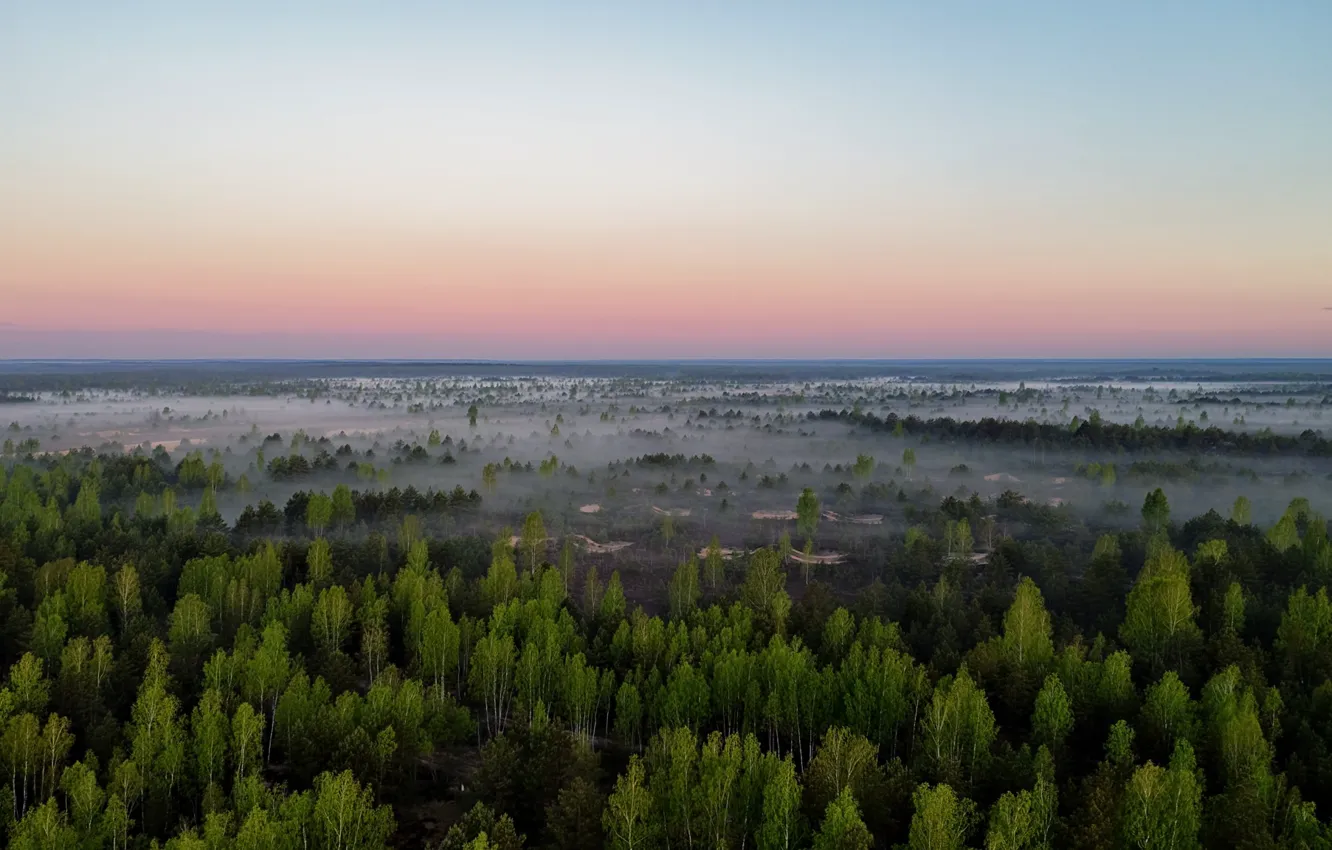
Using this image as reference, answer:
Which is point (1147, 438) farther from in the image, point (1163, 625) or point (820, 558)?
point (1163, 625)

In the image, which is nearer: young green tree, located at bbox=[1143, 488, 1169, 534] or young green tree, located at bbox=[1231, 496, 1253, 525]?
young green tree, located at bbox=[1143, 488, 1169, 534]

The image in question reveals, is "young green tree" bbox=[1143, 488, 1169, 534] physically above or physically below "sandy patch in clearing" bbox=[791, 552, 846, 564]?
above

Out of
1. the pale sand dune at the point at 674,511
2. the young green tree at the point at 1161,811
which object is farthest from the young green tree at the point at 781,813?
the pale sand dune at the point at 674,511

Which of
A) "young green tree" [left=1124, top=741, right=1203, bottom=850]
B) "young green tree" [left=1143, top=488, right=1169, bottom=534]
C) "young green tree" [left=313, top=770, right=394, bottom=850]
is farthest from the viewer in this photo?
"young green tree" [left=1143, top=488, right=1169, bottom=534]

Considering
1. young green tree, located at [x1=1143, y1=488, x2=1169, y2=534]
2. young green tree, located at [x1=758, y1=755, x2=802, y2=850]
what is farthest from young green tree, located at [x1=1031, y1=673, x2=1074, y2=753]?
young green tree, located at [x1=1143, y1=488, x2=1169, y2=534]

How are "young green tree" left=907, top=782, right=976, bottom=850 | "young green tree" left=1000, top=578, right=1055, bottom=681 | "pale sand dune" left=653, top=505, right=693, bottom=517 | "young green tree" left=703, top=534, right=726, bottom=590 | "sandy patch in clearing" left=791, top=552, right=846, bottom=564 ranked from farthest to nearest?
"pale sand dune" left=653, top=505, right=693, bottom=517 → "sandy patch in clearing" left=791, top=552, right=846, bottom=564 → "young green tree" left=703, top=534, right=726, bottom=590 → "young green tree" left=1000, top=578, right=1055, bottom=681 → "young green tree" left=907, top=782, right=976, bottom=850

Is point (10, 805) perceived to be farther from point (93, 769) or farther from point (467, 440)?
point (467, 440)

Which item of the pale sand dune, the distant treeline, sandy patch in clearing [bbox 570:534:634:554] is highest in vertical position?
the distant treeline

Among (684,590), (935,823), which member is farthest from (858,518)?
(935,823)

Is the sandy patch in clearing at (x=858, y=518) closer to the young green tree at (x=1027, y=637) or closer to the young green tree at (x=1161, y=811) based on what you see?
the young green tree at (x=1027, y=637)

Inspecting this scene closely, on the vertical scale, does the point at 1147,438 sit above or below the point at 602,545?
above

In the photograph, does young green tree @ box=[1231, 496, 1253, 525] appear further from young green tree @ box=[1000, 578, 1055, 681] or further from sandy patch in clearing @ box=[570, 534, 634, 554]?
sandy patch in clearing @ box=[570, 534, 634, 554]
